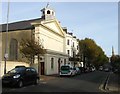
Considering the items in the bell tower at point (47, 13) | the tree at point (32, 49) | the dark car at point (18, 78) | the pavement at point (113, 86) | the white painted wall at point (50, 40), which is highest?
the bell tower at point (47, 13)

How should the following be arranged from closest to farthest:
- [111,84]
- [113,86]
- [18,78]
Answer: [18,78]
[113,86]
[111,84]

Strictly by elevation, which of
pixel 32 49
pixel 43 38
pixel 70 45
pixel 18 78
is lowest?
pixel 18 78

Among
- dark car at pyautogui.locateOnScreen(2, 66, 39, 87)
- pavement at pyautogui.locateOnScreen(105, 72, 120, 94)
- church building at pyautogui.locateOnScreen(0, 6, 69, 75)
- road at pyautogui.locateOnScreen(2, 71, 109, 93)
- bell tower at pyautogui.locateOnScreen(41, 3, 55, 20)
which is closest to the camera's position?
road at pyautogui.locateOnScreen(2, 71, 109, 93)

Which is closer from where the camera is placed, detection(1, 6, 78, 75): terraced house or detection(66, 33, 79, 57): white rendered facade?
detection(1, 6, 78, 75): terraced house

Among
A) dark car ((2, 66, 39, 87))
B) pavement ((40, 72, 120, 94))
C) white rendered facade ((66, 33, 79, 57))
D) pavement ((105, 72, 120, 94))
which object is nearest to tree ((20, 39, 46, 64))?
pavement ((40, 72, 120, 94))

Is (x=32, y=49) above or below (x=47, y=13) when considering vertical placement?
below

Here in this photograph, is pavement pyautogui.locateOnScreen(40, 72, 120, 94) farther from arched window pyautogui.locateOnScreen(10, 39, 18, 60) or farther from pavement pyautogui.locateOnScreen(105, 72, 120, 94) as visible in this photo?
arched window pyautogui.locateOnScreen(10, 39, 18, 60)

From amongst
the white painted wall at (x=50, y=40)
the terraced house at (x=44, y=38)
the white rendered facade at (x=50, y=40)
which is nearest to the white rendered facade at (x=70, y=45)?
the white rendered facade at (x=50, y=40)

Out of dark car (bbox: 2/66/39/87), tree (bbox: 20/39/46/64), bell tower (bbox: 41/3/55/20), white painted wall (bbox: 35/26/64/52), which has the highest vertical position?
bell tower (bbox: 41/3/55/20)

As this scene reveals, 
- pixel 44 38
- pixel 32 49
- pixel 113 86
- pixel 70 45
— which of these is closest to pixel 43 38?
pixel 44 38

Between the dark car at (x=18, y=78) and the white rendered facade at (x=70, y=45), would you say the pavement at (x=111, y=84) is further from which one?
the white rendered facade at (x=70, y=45)

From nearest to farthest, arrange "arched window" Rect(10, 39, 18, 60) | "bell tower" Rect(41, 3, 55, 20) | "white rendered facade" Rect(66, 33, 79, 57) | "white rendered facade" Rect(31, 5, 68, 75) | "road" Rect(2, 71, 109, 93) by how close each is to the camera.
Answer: "road" Rect(2, 71, 109, 93) → "arched window" Rect(10, 39, 18, 60) → "white rendered facade" Rect(31, 5, 68, 75) → "bell tower" Rect(41, 3, 55, 20) → "white rendered facade" Rect(66, 33, 79, 57)

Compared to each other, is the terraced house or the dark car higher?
the terraced house

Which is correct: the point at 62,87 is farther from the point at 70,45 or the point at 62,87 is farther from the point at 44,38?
the point at 70,45
